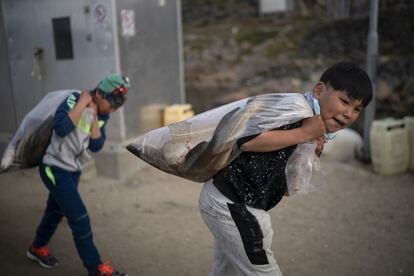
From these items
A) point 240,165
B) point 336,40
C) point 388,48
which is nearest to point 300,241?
point 240,165

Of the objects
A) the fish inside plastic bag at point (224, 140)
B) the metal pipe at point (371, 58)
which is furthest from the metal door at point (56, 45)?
the metal pipe at point (371, 58)

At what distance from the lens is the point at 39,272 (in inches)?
131

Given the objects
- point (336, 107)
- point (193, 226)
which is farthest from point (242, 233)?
point (193, 226)

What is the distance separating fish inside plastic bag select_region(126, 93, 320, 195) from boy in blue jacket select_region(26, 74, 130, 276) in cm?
92

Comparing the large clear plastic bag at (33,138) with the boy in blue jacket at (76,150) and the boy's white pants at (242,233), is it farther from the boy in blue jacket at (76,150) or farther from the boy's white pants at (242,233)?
the boy's white pants at (242,233)

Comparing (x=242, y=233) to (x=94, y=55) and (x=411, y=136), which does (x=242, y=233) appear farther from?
(x=411, y=136)

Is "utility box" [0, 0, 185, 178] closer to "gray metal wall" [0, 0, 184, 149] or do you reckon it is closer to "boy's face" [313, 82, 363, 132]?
"gray metal wall" [0, 0, 184, 149]

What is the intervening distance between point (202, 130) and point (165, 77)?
4.64 meters

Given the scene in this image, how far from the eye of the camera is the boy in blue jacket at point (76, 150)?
115 inches

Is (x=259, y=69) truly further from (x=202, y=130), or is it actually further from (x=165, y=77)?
(x=202, y=130)

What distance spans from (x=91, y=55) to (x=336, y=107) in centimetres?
438

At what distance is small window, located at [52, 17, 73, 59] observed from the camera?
18.3 ft

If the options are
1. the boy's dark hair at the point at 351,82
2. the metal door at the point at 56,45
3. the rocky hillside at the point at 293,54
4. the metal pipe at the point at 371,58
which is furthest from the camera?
the rocky hillside at the point at 293,54

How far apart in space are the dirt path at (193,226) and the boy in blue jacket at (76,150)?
0.57 m
